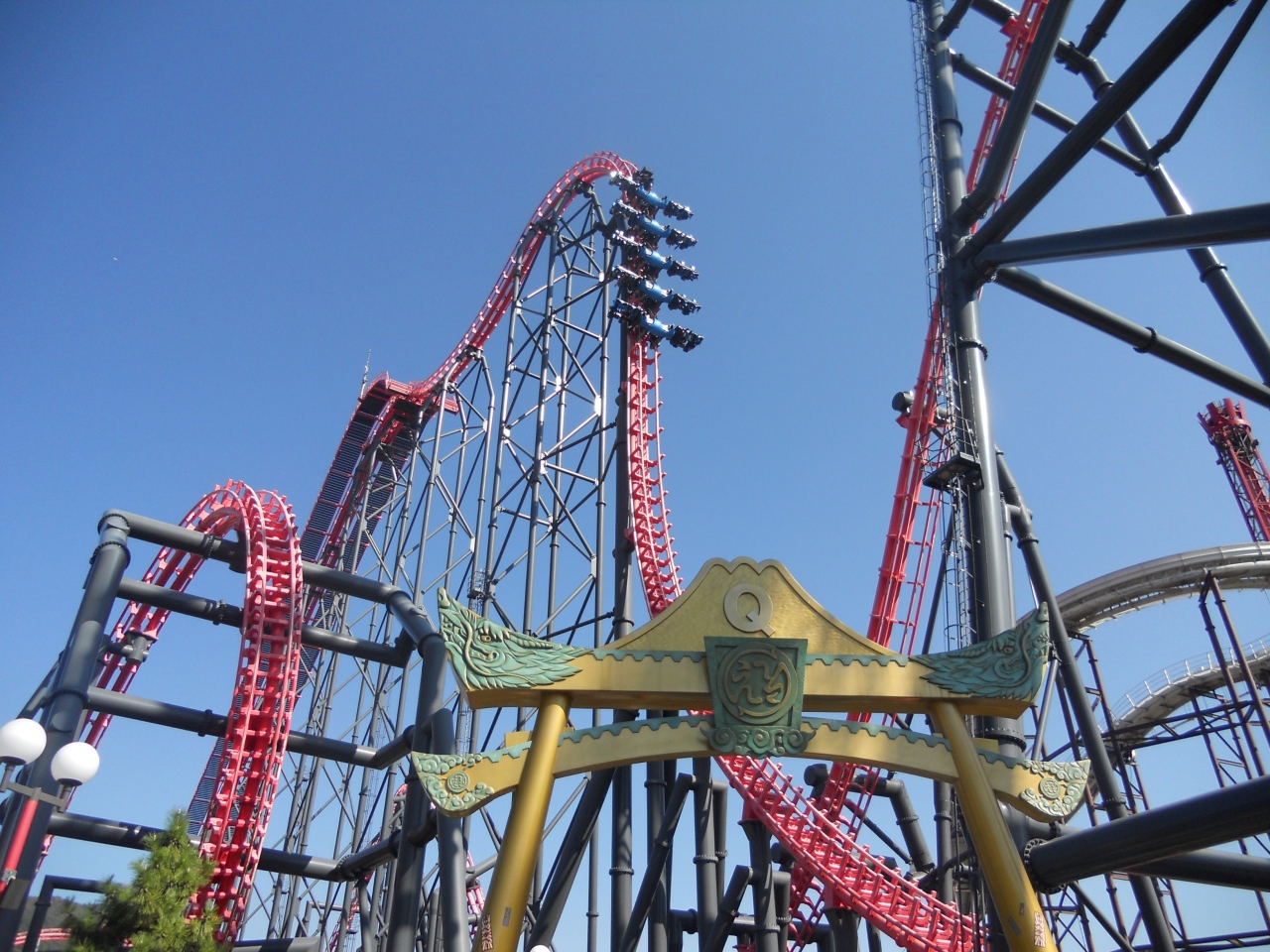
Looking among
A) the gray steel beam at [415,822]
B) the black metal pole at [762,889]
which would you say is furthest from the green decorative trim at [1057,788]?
the black metal pole at [762,889]

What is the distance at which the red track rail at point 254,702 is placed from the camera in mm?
9445

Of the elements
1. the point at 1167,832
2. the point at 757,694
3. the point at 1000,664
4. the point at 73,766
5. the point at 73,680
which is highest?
the point at 73,680

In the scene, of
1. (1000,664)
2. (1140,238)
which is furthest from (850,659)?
(1140,238)

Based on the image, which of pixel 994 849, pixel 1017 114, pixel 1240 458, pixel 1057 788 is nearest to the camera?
pixel 994 849

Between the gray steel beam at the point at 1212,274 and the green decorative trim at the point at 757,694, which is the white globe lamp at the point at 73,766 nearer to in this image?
the green decorative trim at the point at 757,694

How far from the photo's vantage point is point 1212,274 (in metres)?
6.32

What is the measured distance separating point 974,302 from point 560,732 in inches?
150

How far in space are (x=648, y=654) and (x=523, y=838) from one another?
3.92 ft

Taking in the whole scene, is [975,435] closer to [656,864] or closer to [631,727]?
[631,727]

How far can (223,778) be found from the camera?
977 centimetres

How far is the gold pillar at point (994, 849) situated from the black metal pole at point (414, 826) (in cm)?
355

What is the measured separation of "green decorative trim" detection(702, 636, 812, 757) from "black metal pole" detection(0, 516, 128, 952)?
15.9 ft

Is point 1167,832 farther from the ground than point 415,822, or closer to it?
closer to it

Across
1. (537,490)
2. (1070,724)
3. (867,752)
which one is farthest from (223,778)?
(1070,724)
